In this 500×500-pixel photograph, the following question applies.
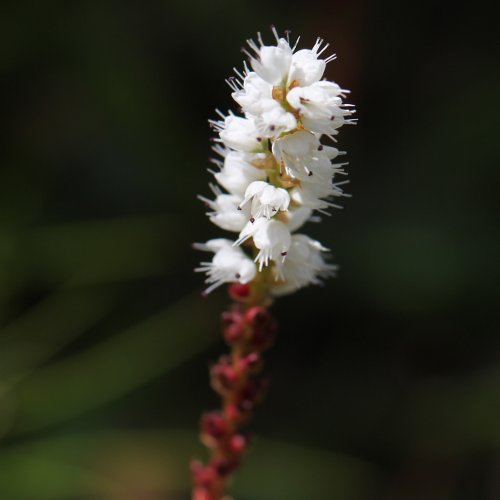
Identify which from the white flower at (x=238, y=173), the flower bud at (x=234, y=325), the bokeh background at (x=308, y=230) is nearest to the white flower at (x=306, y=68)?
the white flower at (x=238, y=173)

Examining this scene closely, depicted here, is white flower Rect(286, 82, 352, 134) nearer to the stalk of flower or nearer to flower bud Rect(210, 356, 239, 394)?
the stalk of flower

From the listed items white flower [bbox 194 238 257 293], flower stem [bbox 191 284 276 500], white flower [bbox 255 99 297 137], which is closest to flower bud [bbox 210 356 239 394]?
flower stem [bbox 191 284 276 500]

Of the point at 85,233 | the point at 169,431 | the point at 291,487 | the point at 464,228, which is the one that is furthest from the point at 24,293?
the point at 464,228

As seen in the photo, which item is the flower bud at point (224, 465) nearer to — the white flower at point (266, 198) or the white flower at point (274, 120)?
the white flower at point (266, 198)

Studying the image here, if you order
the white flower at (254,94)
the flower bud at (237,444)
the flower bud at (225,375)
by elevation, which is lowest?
the flower bud at (237,444)

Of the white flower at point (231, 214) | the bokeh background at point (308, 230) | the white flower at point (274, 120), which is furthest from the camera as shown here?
the bokeh background at point (308, 230)

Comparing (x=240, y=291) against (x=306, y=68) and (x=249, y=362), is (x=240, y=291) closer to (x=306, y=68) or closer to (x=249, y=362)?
(x=249, y=362)
